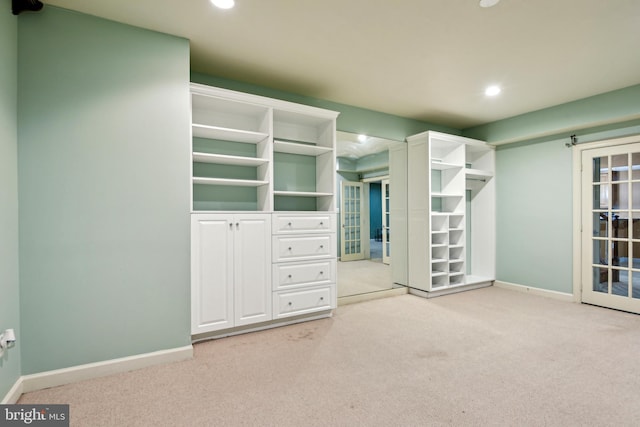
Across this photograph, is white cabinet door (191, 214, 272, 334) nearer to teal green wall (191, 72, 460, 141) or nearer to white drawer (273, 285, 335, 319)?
white drawer (273, 285, 335, 319)

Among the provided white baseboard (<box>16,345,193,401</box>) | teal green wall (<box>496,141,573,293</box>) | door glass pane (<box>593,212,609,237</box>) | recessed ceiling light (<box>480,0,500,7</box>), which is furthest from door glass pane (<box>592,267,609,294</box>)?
white baseboard (<box>16,345,193,401</box>)

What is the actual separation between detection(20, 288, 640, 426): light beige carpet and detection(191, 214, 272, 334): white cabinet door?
0.24 metres

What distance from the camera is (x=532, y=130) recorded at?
421 cm

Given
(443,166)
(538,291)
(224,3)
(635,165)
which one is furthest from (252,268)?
(635,165)

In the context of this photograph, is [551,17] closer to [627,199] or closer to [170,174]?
[627,199]

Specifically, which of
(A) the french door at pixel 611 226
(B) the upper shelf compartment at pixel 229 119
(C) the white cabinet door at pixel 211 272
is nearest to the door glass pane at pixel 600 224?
(A) the french door at pixel 611 226

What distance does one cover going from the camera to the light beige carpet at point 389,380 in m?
1.72

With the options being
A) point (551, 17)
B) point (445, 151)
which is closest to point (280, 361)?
point (551, 17)

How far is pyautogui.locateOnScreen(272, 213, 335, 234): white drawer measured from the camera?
9.87ft

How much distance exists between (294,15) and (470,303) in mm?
3795

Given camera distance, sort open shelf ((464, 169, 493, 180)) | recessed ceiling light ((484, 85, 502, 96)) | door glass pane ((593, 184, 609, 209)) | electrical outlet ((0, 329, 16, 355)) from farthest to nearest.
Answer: open shelf ((464, 169, 493, 180)) < door glass pane ((593, 184, 609, 209)) < recessed ceiling light ((484, 85, 502, 96)) < electrical outlet ((0, 329, 16, 355))

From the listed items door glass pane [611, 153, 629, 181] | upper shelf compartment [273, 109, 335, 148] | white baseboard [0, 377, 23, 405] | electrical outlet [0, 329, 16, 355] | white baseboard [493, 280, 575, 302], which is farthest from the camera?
white baseboard [493, 280, 575, 302]

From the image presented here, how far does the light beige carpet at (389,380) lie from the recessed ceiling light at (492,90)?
260 cm

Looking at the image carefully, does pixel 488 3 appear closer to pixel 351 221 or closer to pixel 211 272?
pixel 211 272
